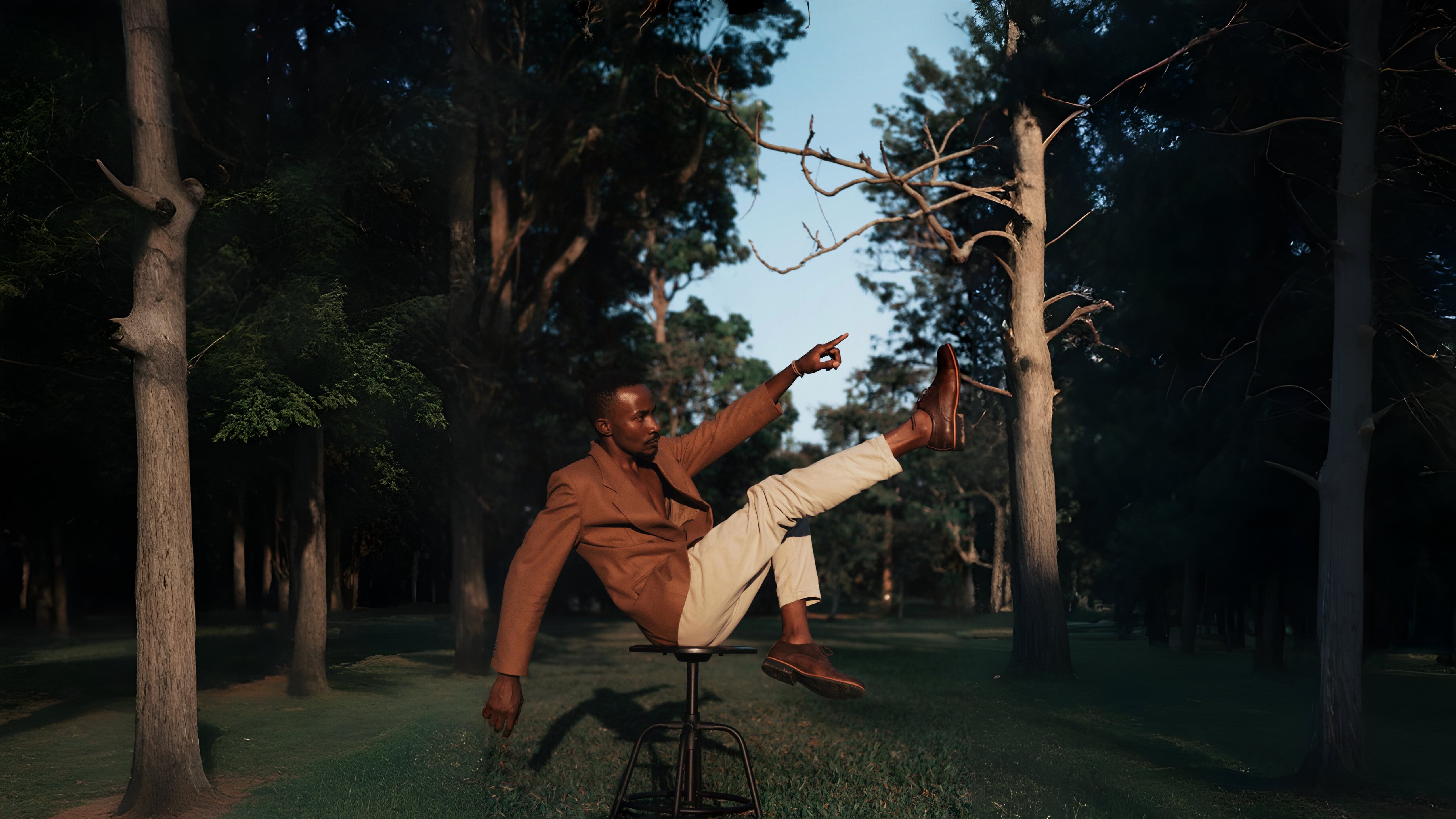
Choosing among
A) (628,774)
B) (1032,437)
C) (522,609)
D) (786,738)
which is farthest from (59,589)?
(522,609)

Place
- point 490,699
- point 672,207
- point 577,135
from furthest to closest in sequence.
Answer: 1. point 672,207
2. point 577,135
3. point 490,699

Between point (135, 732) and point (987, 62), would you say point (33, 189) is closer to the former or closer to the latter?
point (135, 732)

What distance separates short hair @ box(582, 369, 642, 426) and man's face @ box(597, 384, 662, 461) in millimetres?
18

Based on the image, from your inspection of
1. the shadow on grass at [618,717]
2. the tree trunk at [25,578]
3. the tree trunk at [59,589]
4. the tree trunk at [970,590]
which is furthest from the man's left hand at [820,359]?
the tree trunk at [970,590]

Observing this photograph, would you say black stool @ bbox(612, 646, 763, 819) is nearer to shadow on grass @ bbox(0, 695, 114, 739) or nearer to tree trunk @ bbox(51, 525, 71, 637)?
shadow on grass @ bbox(0, 695, 114, 739)

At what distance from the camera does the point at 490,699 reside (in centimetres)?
456

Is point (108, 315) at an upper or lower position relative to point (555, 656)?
upper

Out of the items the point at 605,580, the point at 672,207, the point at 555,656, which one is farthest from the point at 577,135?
the point at 605,580

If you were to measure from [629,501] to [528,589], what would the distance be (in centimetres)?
59

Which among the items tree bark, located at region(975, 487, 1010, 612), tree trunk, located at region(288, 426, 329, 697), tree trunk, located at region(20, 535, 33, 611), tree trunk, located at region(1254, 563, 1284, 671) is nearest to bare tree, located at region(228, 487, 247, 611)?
tree trunk, located at region(20, 535, 33, 611)

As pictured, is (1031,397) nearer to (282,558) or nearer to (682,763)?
(682,763)

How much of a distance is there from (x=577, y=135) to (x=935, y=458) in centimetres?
2538

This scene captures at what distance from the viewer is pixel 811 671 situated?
14.5 feet

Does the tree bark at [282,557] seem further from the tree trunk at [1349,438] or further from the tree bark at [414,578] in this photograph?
the tree trunk at [1349,438]
